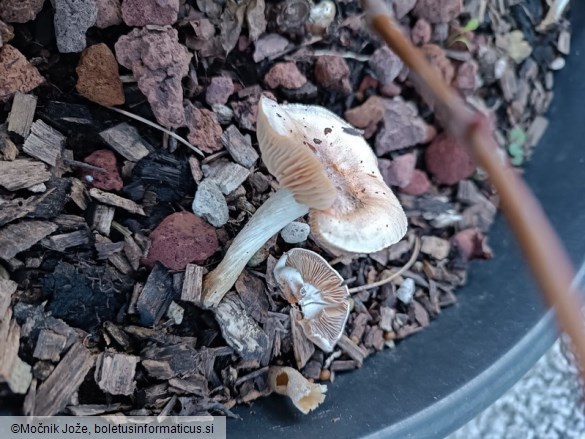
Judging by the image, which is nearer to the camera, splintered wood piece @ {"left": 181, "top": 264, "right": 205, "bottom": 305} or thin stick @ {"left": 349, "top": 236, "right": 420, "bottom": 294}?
splintered wood piece @ {"left": 181, "top": 264, "right": 205, "bottom": 305}

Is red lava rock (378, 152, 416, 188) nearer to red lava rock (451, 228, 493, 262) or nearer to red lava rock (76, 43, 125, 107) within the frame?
red lava rock (451, 228, 493, 262)

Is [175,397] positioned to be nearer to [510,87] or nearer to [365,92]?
[365,92]

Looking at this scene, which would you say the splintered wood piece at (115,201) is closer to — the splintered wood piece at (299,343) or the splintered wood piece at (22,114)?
the splintered wood piece at (22,114)

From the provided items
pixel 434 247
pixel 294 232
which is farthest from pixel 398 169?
pixel 294 232

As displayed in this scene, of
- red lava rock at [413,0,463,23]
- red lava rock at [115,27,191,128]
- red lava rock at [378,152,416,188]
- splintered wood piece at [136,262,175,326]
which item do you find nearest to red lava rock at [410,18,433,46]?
red lava rock at [413,0,463,23]

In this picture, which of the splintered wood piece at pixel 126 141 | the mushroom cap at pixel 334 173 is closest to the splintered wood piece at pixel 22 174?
the splintered wood piece at pixel 126 141

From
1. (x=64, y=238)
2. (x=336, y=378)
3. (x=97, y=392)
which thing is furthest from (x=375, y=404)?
(x=64, y=238)
